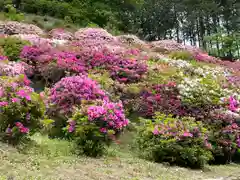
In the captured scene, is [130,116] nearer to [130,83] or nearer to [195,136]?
[130,83]

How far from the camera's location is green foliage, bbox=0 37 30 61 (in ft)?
51.0

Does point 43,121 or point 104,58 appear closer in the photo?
point 43,121

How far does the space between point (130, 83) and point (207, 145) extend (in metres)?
5.29

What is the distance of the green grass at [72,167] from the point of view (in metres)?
6.71

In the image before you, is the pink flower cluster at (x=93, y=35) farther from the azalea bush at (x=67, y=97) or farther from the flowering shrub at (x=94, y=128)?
the flowering shrub at (x=94, y=128)

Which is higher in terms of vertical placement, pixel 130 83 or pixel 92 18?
pixel 92 18

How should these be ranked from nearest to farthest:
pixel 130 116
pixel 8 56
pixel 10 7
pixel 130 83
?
pixel 130 116 < pixel 130 83 < pixel 8 56 < pixel 10 7

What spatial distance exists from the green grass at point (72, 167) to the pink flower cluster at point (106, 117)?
0.77 meters

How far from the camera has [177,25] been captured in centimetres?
4538

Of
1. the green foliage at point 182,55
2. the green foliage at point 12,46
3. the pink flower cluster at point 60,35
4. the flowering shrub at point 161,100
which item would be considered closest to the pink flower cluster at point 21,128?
the flowering shrub at point 161,100

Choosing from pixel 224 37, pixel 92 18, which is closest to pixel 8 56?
pixel 92 18

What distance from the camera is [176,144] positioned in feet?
31.3

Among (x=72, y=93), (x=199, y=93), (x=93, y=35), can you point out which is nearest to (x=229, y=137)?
(x=199, y=93)

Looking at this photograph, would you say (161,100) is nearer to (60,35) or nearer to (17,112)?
(17,112)
